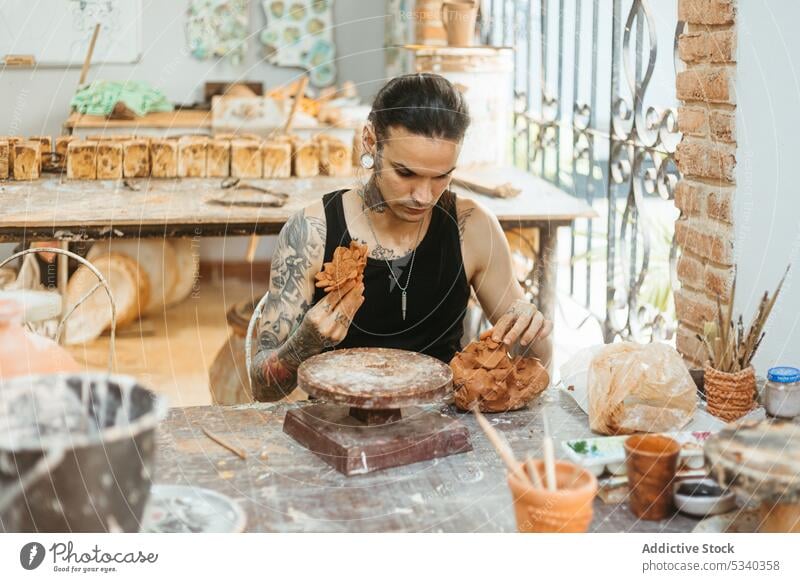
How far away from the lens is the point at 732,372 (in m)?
1.57

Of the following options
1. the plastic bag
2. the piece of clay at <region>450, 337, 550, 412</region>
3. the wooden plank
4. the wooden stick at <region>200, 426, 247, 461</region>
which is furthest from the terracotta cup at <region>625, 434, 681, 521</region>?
the wooden plank

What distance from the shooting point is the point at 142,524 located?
1217mm

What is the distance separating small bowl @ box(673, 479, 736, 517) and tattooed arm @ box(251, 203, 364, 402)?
26.3 inches

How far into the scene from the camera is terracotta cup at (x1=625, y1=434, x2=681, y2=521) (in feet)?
3.97

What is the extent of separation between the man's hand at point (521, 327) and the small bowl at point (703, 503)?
41cm

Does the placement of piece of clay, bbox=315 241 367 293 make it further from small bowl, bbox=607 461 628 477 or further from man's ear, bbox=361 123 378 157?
small bowl, bbox=607 461 628 477

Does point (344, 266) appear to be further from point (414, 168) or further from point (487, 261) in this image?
point (487, 261)

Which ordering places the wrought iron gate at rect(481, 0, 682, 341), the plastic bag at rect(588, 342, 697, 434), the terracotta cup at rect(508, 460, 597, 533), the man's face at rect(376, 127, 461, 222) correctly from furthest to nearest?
the wrought iron gate at rect(481, 0, 682, 341) < the man's face at rect(376, 127, 461, 222) < the plastic bag at rect(588, 342, 697, 434) < the terracotta cup at rect(508, 460, 597, 533)

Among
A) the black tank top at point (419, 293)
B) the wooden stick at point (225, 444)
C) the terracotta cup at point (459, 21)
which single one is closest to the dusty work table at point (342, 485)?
the wooden stick at point (225, 444)

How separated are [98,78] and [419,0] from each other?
2821 millimetres

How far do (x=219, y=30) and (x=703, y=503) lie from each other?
5.60m

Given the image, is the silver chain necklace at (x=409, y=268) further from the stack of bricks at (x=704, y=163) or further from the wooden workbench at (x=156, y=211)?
the wooden workbench at (x=156, y=211)

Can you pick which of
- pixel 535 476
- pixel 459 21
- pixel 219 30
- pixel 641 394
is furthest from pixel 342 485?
pixel 219 30

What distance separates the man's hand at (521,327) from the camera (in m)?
1.56
